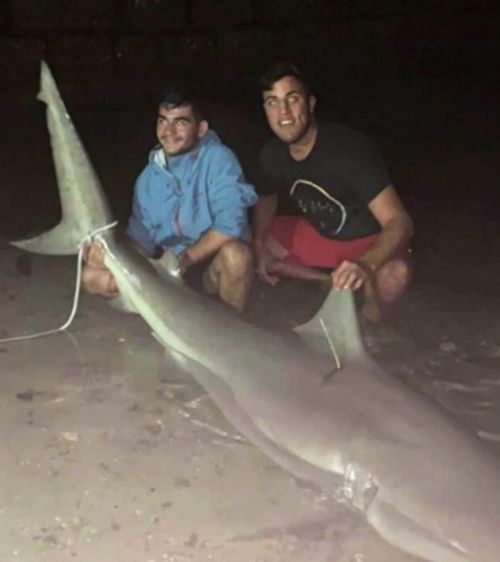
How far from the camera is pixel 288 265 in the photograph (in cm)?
393

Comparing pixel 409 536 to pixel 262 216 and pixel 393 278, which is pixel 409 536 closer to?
pixel 393 278

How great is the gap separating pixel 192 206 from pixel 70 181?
473 mm

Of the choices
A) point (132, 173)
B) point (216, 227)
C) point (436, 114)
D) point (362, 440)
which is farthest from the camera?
point (436, 114)

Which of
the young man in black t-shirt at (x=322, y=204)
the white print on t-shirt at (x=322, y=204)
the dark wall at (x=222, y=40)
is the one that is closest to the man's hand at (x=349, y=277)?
the young man in black t-shirt at (x=322, y=204)

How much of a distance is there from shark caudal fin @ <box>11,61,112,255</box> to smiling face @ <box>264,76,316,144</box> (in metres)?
0.63

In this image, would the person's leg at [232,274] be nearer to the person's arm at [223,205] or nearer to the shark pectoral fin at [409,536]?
the person's arm at [223,205]

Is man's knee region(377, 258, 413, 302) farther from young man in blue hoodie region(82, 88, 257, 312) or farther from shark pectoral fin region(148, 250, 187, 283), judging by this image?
shark pectoral fin region(148, 250, 187, 283)

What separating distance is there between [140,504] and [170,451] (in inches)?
11.4

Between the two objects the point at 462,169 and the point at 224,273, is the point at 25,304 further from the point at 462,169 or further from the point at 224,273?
the point at 462,169

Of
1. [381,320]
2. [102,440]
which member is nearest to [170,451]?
[102,440]

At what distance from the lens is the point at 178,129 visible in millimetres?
3521

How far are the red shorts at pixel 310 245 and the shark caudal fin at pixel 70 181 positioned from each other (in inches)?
32.5

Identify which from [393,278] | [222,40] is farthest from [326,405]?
[222,40]

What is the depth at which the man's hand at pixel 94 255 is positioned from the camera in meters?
3.36
